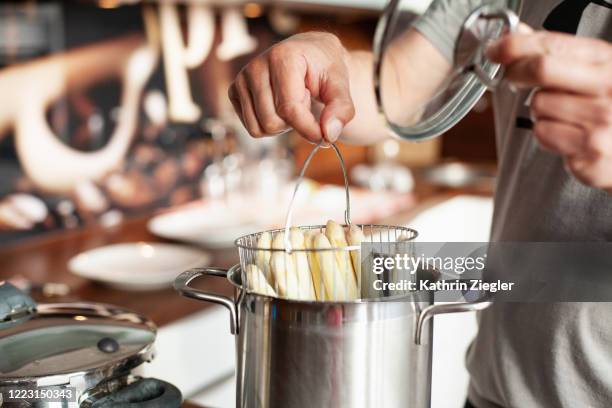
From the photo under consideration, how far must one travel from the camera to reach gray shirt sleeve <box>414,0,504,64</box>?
548 mm

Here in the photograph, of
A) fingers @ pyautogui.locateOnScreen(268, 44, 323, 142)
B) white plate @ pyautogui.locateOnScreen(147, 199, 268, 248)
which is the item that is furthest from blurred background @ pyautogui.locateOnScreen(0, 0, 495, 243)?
fingers @ pyautogui.locateOnScreen(268, 44, 323, 142)

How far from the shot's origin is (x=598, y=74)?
1.52 feet

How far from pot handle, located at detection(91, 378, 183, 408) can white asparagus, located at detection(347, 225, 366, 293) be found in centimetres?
20

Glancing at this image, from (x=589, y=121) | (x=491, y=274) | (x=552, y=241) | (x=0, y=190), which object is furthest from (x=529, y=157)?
(x=0, y=190)

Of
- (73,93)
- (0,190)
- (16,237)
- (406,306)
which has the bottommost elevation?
(16,237)

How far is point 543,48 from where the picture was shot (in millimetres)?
460

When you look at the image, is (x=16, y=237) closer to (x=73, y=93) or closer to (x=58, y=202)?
(x=58, y=202)

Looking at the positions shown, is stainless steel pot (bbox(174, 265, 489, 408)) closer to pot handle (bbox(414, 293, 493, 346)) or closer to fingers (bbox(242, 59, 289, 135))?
pot handle (bbox(414, 293, 493, 346))

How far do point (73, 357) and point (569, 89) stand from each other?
0.49 metres

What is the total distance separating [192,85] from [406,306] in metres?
1.91

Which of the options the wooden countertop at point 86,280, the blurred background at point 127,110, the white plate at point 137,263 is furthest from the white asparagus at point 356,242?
the blurred background at point 127,110

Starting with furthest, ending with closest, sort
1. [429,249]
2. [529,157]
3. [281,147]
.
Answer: [281,147] < [529,157] < [429,249]

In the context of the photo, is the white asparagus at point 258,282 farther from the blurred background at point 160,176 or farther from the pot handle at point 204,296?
the blurred background at point 160,176

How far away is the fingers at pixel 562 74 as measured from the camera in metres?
0.45
